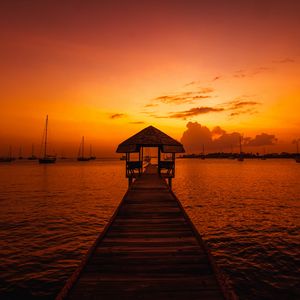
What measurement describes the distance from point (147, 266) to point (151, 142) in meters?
12.2

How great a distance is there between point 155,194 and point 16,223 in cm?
918

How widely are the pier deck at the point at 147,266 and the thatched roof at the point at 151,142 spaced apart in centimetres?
905

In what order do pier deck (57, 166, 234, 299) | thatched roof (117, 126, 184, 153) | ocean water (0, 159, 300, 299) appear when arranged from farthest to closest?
thatched roof (117, 126, 184, 153) < ocean water (0, 159, 300, 299) < pier deck (57, 166, 234, 299)

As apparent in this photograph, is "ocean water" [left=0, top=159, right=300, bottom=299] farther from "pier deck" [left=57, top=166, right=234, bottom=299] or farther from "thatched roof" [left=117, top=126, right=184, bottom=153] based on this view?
"thatched roof" [left=117, top=126, right=184, bottom=153]

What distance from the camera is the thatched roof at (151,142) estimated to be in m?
17.0

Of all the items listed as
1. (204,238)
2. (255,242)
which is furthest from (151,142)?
(255,242)

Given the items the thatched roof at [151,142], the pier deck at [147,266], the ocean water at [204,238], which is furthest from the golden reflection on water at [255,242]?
the thatched roof at [151,142]

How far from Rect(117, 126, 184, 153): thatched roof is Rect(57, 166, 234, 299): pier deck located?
9053 millimetres

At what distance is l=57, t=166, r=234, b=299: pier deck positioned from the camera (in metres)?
4.04

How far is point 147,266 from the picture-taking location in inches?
197

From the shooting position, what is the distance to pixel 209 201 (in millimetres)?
23062

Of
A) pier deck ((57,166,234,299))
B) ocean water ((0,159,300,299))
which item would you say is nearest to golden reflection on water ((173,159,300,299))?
ocean water ((0,159,300,299))

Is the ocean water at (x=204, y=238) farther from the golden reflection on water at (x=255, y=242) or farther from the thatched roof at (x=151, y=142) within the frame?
the thatched roof at (x=151, y=142)

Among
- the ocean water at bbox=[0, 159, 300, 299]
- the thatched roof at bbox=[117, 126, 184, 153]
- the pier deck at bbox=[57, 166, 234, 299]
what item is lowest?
the ocean water at bbox=[0, 159, 300, 299]
